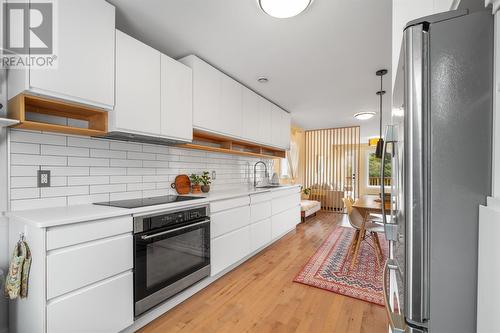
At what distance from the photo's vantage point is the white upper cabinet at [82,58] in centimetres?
148

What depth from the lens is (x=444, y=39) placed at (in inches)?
26.3

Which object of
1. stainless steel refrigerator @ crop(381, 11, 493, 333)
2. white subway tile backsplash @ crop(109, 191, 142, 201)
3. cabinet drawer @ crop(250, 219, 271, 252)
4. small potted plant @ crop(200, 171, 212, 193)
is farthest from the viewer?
cabinet drawer @ crop(250, 219, 271, 252)

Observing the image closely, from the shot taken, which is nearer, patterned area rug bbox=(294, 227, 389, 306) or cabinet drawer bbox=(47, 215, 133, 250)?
cabinet drawer bbox=(47, 215, 133, 250)

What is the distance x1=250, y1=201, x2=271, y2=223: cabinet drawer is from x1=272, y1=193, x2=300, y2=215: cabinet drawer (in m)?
0.22

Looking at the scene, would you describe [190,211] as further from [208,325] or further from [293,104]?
[293,104]

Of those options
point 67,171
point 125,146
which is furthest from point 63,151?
point 125,146

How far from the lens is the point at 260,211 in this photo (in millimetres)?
3354

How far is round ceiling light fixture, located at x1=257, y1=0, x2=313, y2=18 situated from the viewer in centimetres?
164

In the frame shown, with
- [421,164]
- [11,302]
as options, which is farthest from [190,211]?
[421,164]

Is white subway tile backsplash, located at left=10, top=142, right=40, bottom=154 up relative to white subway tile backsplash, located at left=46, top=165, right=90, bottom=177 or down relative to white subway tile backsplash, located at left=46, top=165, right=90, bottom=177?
up

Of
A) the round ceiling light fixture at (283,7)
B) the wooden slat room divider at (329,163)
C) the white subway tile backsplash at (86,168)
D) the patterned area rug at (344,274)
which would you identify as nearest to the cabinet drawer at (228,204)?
the white subway tile backsplash at (86,168)

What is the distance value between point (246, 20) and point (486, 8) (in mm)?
1670

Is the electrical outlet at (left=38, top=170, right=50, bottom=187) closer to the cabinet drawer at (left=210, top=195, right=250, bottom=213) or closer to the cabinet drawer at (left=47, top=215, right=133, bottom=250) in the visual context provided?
the cabinet drawer at (left=47, top=215, right=133, bottom=250)

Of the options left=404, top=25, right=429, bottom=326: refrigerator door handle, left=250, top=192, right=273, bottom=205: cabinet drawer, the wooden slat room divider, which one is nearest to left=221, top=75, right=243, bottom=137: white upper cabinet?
left=250, top=192, right=273, bottom=205: cabinet drawer
